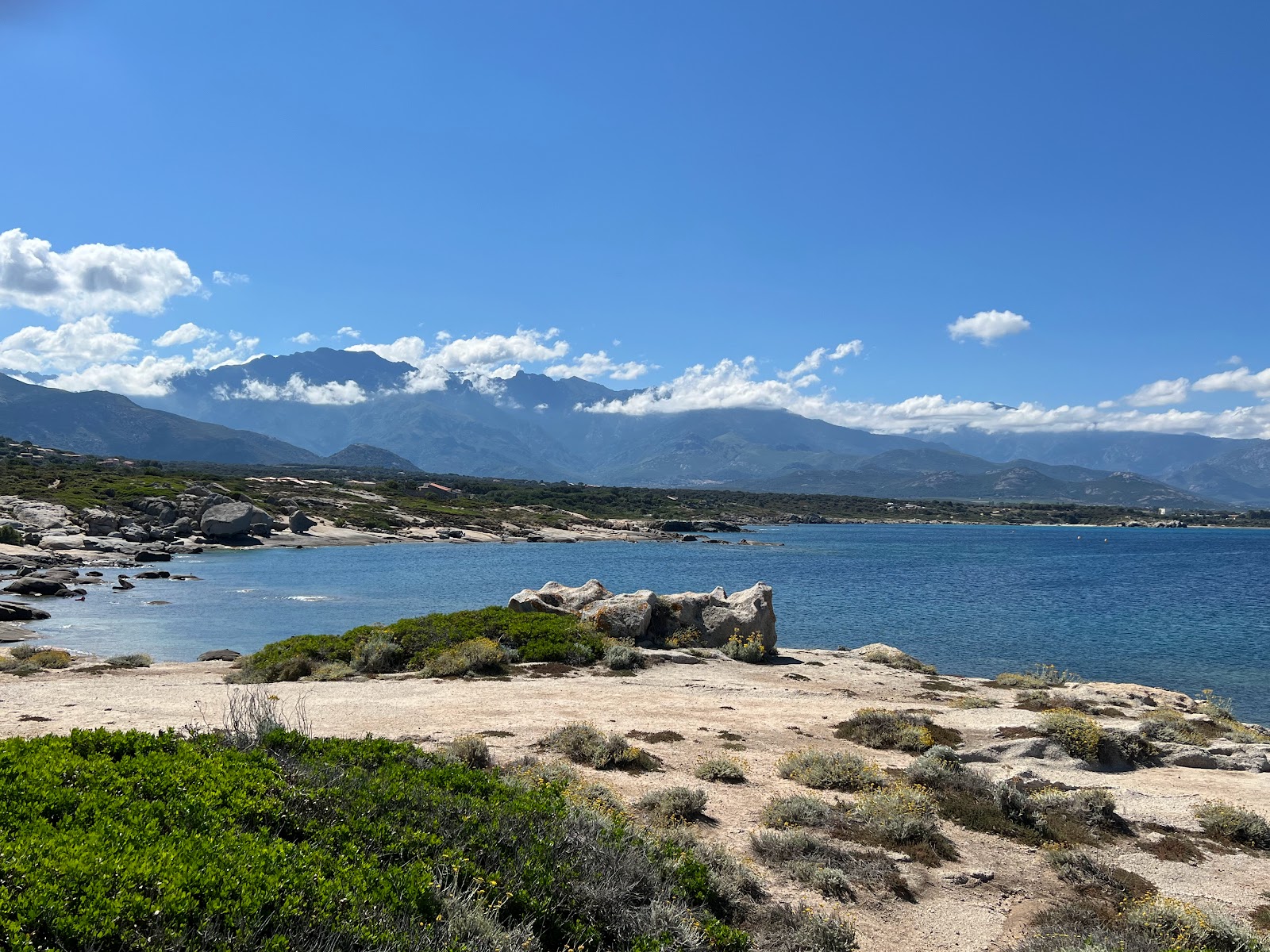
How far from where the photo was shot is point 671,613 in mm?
31266

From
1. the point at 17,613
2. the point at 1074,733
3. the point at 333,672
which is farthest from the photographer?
the point at 17,613

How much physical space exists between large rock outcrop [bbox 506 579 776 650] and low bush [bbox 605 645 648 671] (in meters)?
3.20

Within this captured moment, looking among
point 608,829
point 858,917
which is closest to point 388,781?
point 608,829

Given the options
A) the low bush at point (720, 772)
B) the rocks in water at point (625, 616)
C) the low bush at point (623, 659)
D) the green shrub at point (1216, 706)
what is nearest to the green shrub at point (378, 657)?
the low bush at point (623, 659)

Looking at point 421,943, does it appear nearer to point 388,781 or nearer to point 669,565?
point 388,781

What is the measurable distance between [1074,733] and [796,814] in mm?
8056

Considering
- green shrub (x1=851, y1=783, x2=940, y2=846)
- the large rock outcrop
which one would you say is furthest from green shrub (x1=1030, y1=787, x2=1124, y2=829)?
the large rock outcrop

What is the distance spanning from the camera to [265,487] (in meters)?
136

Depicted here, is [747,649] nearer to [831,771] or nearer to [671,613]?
[671,613]

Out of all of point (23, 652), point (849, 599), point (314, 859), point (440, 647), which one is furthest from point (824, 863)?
point (849, 599)

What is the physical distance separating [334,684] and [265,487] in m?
129

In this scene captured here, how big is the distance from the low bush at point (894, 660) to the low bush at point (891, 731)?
11106 mm

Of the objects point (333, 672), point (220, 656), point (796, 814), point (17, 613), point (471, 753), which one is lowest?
point (17, 613)

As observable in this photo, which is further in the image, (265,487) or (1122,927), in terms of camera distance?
(265,487)
